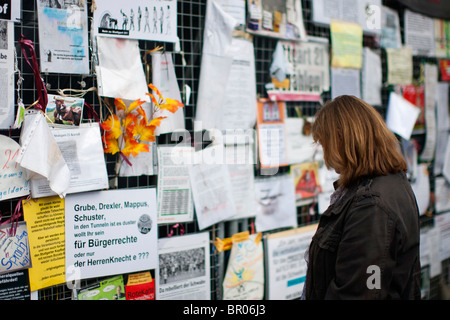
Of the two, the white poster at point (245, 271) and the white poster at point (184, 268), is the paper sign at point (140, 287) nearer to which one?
the white poster at point (184, 268)

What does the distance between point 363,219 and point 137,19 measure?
3.76ft

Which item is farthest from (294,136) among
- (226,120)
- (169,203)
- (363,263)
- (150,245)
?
(363,263)

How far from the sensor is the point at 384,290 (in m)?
1.16

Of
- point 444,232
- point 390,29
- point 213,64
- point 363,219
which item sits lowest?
point 444,232

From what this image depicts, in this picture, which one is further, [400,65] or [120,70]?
[400,65]

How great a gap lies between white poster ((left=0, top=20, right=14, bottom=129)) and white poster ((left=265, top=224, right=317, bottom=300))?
1.30m

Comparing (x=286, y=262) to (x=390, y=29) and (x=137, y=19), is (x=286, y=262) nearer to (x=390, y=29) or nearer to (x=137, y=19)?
(x=137, y=19)

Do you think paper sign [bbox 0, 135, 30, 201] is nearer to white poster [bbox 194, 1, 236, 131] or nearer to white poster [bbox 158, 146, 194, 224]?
white poster [bbox 158, 146, 194, 224]

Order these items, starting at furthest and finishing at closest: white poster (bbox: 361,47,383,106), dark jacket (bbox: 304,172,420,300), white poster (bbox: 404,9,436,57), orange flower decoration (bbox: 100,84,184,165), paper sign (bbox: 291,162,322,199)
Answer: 1. white poster (bbox: 404,9,436,57)
2. white poster (bbox: 361,47,383,106)
3. paper sign (bbox: 291,162,322,199)
4. orange flower decoration (bbox: 100,84,184,165)
5. dark jacket (bbox: 304,172,420,300)

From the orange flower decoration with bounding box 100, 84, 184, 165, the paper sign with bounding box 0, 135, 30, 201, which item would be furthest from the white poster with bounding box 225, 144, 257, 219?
the paper sign with bounding box 0, 135, 30, 201

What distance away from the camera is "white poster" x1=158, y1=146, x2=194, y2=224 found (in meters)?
1.72

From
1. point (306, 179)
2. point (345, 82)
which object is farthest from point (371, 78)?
point (306, 179)

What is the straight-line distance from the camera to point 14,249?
4.56 ft

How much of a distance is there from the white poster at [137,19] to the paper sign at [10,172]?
1.70 feet
